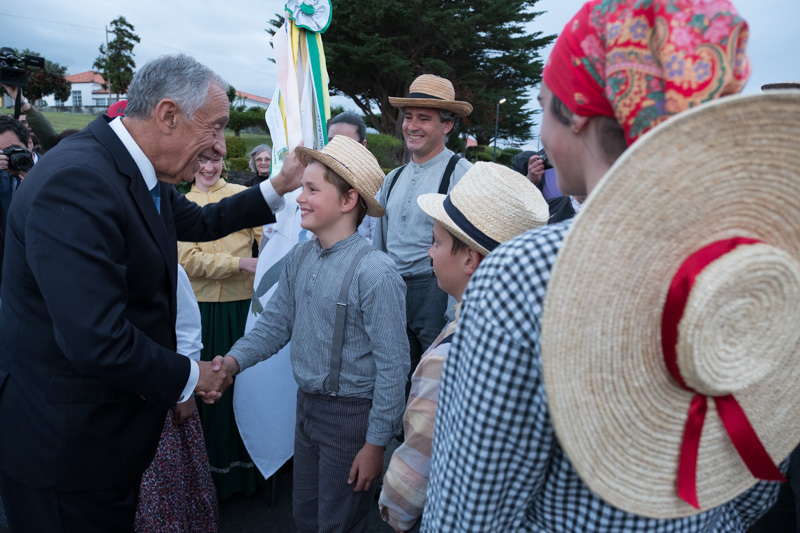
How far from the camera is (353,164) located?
2.37m

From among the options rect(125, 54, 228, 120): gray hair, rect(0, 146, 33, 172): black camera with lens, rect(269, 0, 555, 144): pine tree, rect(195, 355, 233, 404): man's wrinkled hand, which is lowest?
rect(195, 355, 233, 404): man's wrinkled hand

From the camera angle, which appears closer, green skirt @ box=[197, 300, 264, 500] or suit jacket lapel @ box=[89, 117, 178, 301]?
suit jacket lapel @ box=[89, 117, 178, 301]

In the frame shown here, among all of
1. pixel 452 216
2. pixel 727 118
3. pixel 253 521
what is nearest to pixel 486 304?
pixel 727 118

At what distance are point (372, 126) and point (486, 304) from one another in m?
32.0

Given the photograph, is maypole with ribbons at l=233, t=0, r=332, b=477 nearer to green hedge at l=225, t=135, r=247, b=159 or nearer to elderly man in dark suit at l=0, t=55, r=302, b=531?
elderly man in dark suit at l=0, t=55, r=302, b=531

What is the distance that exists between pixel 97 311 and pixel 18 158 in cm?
309

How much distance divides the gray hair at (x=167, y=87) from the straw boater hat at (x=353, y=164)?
574mm

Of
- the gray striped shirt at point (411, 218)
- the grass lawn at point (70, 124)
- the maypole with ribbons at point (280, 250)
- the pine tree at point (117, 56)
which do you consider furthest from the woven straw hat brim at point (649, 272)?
the pine tree at point (117, 56)

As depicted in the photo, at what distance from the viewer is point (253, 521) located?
3.24 m

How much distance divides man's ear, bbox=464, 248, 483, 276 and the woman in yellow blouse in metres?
1.80

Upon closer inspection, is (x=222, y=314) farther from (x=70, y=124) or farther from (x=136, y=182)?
(x=70, y=124)

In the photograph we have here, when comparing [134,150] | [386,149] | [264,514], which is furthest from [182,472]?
[386,149]

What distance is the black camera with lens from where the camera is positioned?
12.9 feet

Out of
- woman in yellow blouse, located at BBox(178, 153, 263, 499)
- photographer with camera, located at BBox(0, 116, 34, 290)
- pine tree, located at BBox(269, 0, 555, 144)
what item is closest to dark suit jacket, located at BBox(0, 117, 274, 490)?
woman in yellow blouse, located at BBox(178, 153, 263, 499)
